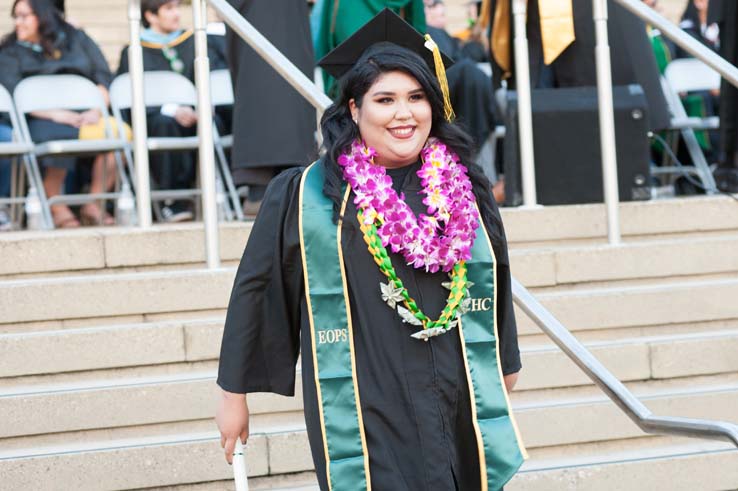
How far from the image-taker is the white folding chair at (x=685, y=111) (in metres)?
8.00

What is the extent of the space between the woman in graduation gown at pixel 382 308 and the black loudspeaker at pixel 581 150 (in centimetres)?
304

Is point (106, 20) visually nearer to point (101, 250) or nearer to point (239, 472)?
point (101, 250)

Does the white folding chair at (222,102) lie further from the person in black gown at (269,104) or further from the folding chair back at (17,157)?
the person in black gown at (269,104)

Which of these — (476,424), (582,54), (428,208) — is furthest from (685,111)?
(476,424)

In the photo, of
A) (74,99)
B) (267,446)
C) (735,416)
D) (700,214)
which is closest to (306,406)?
(267,446)

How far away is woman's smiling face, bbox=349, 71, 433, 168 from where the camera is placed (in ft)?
10.7

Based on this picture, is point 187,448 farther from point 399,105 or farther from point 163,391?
point 399,105

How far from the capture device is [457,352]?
3279mm

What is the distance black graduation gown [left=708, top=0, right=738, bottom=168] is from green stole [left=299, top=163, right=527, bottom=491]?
13.2ft

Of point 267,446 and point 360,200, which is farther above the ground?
point 360,200

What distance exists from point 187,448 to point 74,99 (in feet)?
13.2


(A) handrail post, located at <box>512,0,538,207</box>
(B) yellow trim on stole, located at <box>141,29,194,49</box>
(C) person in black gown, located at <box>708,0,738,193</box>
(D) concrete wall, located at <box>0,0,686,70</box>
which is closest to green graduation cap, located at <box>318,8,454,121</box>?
(A) handrail post, located at <box>512,0,538,207</box>

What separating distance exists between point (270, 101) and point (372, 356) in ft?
9.99

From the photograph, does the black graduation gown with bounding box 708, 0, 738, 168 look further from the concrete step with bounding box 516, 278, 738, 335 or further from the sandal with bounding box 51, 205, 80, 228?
the sandal with bounding box 51, 205, 80, 228
